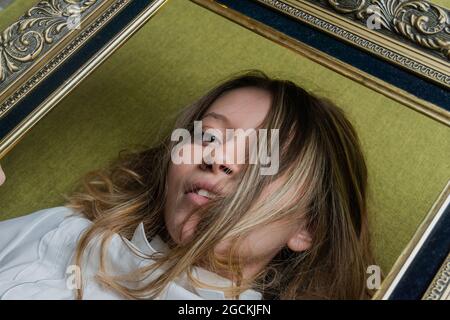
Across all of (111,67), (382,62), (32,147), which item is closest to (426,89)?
(382,62)

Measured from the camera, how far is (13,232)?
0.78 metres

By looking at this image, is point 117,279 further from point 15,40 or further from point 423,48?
point 423,48

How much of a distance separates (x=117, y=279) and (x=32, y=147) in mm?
264

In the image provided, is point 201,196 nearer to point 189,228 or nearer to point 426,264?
point 189,228

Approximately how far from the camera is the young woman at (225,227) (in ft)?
2.31

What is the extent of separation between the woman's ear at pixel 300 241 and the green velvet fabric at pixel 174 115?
0.30 ft

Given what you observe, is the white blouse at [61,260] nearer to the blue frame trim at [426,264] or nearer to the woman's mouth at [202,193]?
the woman's mouth at [202,193]

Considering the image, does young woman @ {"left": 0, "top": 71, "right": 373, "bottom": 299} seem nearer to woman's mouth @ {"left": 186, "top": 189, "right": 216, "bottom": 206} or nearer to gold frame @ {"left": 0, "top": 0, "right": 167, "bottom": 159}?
woman's mouth @ {"left": 186, "top": 189, "right": 216, "bottom": 206}

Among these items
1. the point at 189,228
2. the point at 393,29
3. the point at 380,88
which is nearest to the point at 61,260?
the point at 189,228

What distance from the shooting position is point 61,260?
749 millimetres

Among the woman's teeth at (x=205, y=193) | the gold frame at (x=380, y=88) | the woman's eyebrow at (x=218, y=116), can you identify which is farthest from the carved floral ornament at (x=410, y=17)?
the woman's teeth at (x=205, y=193)

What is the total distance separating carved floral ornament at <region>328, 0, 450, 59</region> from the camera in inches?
35.8

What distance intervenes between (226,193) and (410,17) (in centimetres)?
47

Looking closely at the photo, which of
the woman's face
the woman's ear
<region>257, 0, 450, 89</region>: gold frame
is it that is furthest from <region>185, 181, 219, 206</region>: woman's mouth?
<region>257, 0, 450, 89</region>: gold frame
